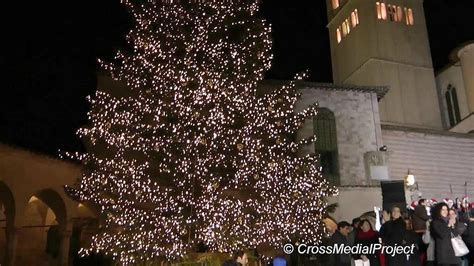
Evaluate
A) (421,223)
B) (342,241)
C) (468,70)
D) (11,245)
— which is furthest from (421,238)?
(468,70)

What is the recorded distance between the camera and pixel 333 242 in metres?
10.4

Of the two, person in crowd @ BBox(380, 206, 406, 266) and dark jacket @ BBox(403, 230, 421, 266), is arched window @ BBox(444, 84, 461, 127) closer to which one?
person in crowd @ BBox(380, 206, 406, 266)

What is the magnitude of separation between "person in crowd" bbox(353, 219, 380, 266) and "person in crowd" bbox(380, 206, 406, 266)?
0.36 meters

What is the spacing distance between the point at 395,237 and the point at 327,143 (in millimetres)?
13682

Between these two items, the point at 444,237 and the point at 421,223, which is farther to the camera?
the point at 421,223

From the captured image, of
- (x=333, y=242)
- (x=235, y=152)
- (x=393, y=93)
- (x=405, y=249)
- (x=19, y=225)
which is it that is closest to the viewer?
(x=405, y=249)

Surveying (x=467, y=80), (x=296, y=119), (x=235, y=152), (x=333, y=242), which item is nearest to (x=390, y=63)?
(x=467, y=80)

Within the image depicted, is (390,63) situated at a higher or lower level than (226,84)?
higher

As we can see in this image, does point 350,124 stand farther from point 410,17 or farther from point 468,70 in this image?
point 410,17

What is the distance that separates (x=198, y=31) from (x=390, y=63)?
23792 millimetres

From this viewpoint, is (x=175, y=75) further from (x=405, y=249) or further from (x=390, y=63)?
(x=390, y=63)

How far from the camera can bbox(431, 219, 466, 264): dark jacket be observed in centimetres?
820

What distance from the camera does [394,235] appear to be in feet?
29.5

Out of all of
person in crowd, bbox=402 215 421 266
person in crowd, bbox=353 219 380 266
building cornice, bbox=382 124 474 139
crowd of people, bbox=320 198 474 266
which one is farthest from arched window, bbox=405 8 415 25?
person in crowd, bbox=402 215 421 266
